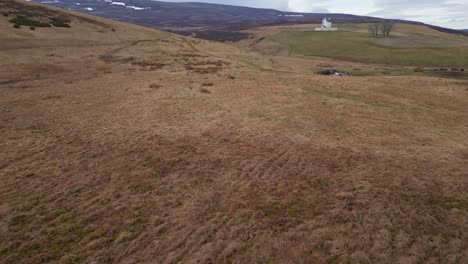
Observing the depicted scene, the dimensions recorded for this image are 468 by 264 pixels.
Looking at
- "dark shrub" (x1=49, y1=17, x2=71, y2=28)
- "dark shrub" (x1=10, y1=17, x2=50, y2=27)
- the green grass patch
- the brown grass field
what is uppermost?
"dark shrub" (x1=49, y1=17, x2=71, y2=28)

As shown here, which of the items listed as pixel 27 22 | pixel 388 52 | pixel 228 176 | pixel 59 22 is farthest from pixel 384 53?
pixel 27 22

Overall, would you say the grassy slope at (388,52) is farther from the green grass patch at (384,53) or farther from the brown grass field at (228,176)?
the brown grass field at (228,176)

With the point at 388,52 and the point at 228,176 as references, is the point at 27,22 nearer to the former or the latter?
the point at 228,176

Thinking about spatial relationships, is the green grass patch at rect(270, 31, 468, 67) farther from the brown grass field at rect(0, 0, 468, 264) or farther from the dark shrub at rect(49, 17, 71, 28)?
the dark shrub at rect(49, 17, 71, 28)

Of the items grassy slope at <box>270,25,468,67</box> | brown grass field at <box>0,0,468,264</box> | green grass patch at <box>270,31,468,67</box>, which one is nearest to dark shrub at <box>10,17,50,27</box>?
brown grass field at <box>0,0,468,264</box>

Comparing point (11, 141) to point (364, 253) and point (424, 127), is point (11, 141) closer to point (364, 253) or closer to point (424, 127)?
point (364, 253)

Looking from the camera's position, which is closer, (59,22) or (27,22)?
(27,22)

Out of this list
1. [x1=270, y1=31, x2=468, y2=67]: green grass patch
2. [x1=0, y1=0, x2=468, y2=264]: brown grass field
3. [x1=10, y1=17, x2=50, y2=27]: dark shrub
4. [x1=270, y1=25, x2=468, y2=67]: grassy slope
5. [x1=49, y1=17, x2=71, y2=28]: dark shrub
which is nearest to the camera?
[x1=0, y1=0, x2=468, y2=264]: brown grass field

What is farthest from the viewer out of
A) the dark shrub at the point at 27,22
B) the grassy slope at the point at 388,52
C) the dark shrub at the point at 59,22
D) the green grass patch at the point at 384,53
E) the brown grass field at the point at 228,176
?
the grassy slope at the point at 388,52

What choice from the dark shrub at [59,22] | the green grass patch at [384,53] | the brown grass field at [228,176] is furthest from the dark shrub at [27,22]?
the green grass patch at [384,53]
